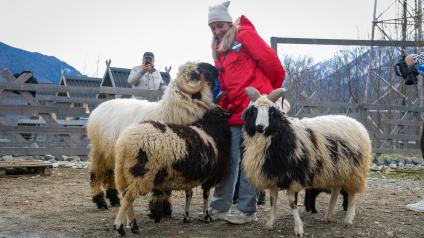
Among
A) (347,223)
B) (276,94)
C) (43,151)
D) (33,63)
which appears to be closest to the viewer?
(276,94)

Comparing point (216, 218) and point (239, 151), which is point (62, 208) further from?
point (239, 151)

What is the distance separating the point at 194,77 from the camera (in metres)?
5.37

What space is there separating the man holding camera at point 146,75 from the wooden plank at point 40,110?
2.46 metres

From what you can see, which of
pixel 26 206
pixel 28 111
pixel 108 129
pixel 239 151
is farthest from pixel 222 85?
pixel 28 111

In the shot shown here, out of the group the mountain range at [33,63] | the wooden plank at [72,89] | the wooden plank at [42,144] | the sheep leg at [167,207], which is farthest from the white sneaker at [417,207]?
the mountain range at [33,63]

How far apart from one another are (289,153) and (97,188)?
2598mm

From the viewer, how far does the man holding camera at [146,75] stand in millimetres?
8430

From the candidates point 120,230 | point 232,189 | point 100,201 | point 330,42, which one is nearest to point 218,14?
point 232,189

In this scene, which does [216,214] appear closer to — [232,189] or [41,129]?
[232,189]

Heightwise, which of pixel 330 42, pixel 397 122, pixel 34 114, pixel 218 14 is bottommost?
pixel 397 122

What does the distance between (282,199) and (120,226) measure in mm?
3076

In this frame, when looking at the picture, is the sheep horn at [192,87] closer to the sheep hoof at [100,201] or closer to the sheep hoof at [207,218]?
the sheep hoof at [207,218]

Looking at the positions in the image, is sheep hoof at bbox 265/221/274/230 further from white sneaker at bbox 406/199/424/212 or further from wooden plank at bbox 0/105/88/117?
wooden plank at bbox 0/105/88/117

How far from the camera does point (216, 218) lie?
543 cm
